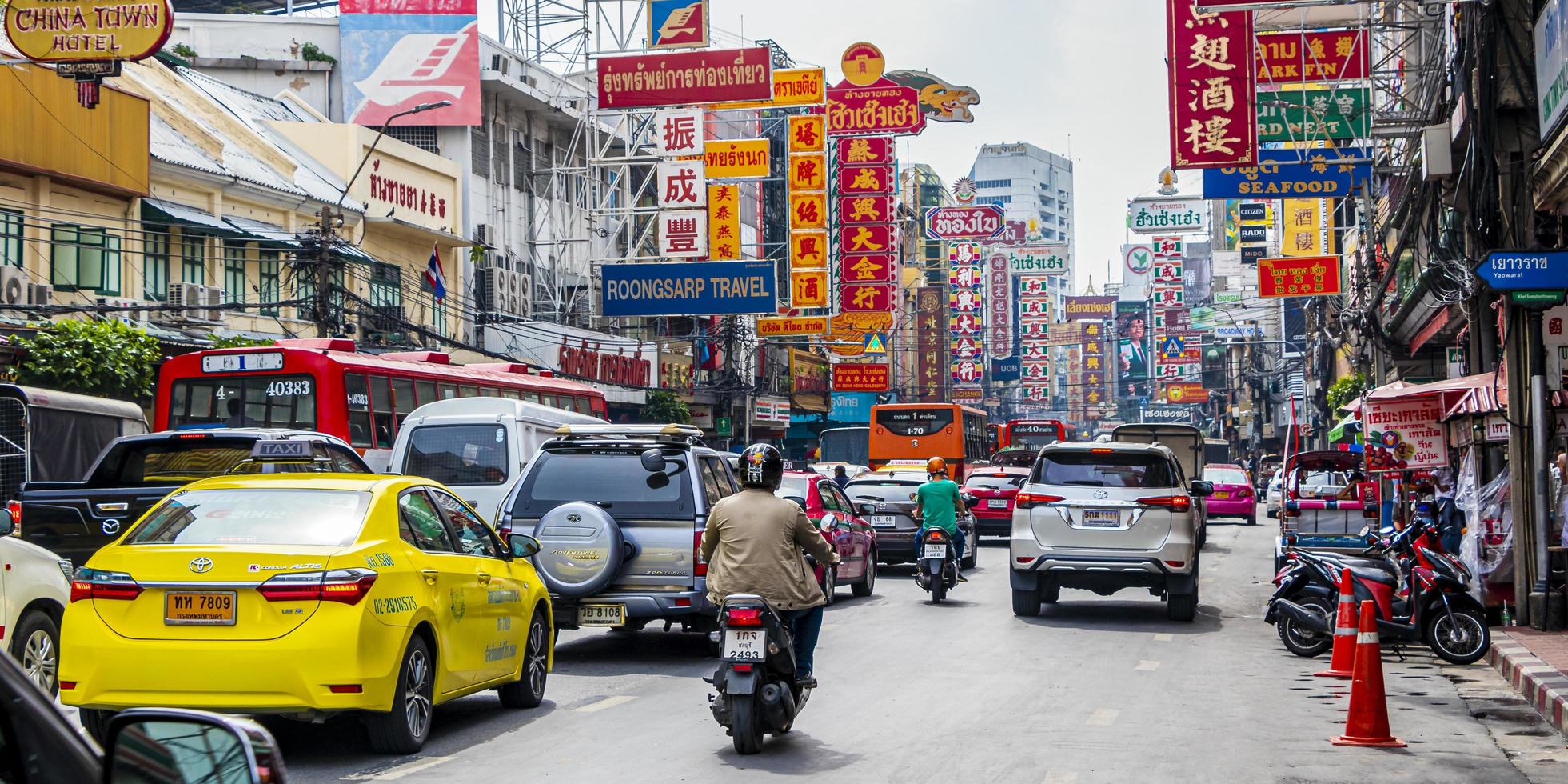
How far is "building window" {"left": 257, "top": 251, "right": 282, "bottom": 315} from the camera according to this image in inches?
1404

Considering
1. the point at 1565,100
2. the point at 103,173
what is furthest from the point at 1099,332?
the point at 1565,100

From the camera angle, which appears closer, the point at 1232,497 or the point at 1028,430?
the point at 1232,497

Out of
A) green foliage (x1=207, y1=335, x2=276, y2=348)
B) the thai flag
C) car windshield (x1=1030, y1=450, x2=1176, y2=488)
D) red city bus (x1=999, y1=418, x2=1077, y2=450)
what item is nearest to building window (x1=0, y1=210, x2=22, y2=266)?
green foliage (x1=207, y1=335, x2=276, y2=348)

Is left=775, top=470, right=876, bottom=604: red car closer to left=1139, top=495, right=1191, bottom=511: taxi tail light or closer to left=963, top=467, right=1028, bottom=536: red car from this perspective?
left=1139, top=495, right=1191, bottom=511: taxi tail light

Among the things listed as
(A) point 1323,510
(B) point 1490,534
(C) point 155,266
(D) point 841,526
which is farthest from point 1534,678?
(C) point 155,266

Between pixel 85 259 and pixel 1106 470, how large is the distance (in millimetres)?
20508

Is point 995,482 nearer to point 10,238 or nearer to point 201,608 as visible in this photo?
point 10,238

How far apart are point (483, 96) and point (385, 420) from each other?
2646 centimetres

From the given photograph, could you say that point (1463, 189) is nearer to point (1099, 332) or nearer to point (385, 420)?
point (385, 420)

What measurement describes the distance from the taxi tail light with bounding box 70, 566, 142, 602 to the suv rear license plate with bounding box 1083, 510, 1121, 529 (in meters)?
11.0

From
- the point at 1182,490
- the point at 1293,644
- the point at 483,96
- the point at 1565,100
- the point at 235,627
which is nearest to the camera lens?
the point at 235,627

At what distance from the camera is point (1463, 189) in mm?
18047

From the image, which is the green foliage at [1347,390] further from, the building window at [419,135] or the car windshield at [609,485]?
the car windshield at [609,485]

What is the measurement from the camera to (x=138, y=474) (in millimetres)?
14031
